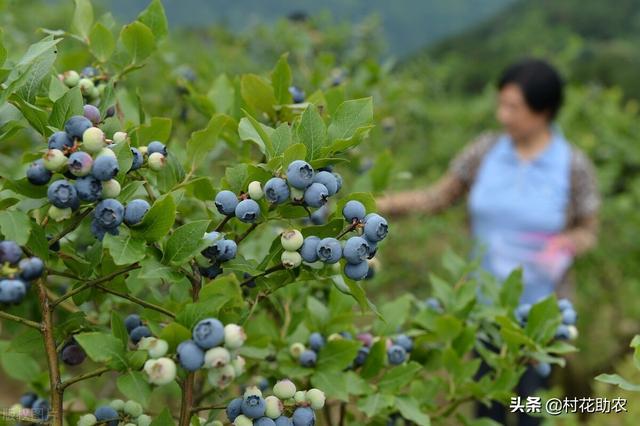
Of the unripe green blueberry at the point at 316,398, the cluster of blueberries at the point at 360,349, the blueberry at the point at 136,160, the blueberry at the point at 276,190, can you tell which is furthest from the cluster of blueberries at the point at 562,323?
the blueberry at the point at 136,160

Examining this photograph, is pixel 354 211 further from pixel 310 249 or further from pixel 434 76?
pixel 434 76

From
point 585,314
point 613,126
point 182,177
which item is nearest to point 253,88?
point 182,177

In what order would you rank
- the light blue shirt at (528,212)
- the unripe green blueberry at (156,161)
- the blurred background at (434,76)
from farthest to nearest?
the blurred background at (434,76) < the light blue shirt at (528,212) < the unripe green blueberry at (156,161)

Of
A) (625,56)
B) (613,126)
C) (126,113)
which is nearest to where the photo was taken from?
(126,113)

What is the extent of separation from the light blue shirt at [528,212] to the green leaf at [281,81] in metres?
1.79

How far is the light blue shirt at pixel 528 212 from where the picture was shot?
285 cm

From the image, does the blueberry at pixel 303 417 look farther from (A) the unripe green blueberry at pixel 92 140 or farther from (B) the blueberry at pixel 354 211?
(A) the unripe green blueberry at pixel 92 140

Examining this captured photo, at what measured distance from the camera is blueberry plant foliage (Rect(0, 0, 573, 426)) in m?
0.79

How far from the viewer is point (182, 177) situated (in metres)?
1.06

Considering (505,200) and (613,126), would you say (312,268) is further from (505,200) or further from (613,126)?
(613,126)

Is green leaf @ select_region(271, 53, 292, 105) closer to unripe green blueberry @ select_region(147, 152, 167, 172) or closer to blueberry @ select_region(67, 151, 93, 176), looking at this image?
unripe green blueberry @ select_region(147, 152, 167, 172)

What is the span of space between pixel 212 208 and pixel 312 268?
199 mm

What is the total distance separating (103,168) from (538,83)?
2480 millimetres

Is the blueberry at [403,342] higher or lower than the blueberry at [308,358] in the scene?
lower
